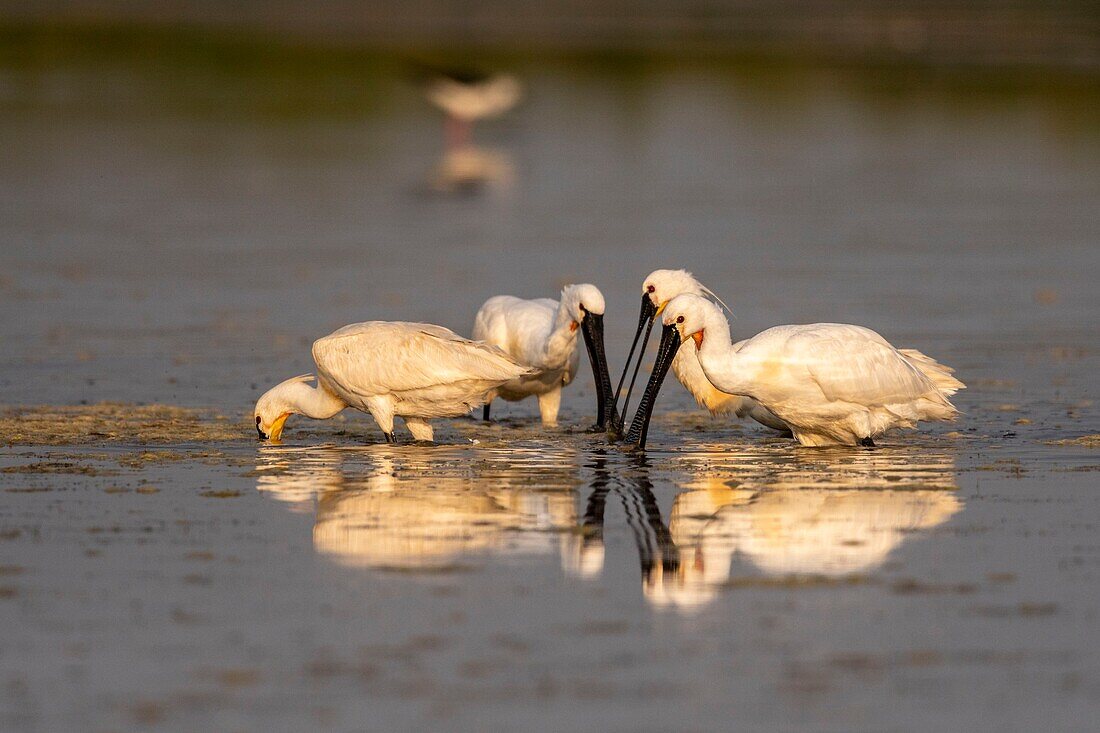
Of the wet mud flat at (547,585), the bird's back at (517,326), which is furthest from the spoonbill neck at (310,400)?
the bird's back at (517,326)

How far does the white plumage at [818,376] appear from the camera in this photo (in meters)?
12.3

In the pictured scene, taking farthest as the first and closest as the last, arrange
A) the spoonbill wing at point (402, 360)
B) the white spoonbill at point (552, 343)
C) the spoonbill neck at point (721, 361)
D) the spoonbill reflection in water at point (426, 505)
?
the white spoonbill at point (552, 343) → the spoonbill wing at point (402, 360) → the spoonbill neck at point (721, 361) → the spoonbill reflection in water at point (426, 505)

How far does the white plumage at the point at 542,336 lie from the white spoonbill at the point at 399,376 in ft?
2.02

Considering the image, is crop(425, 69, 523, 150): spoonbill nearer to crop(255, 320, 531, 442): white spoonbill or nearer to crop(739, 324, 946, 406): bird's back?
crop(255, 320, 531, 442): white spoonbill

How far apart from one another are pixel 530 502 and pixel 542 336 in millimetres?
3926

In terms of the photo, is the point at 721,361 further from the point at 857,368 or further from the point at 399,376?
the point at 399,376

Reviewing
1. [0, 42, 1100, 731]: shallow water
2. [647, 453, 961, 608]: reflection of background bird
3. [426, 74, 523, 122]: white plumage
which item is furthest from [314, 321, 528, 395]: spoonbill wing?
[426, 74, 523, 122]: white plumage

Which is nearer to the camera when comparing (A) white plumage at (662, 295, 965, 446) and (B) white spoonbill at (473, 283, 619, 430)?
(A) white plumage at (662, 295, 965, 446)

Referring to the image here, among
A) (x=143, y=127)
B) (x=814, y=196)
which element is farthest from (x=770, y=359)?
(x=143, y=127)

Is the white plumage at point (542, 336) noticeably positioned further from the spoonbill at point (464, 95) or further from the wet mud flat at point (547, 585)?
the spoonbill at point (464, 95)

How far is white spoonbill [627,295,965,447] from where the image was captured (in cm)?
1227

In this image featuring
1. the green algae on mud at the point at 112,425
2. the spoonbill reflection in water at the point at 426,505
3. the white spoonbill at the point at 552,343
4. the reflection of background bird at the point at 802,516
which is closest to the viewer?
the reflection of background bird at the point at 802,516

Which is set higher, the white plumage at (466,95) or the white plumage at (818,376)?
the white plumage at (466,95)

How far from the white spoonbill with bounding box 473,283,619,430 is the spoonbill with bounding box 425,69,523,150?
79.9 feet
